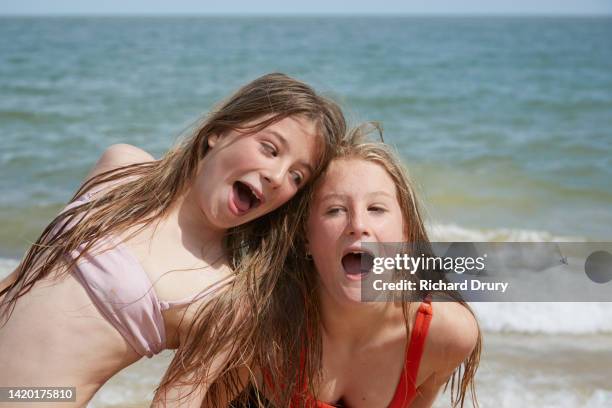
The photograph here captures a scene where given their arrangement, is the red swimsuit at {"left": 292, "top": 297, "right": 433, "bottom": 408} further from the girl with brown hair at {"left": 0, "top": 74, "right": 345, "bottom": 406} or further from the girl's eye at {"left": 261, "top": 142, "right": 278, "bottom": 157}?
the girl's eye at {"left": 261, "top": 142, "right": 278, "bottom": 157}

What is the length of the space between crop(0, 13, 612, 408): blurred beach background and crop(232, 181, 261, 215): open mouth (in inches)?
21.6

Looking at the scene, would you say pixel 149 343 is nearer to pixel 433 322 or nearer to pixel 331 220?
pixel 331 220

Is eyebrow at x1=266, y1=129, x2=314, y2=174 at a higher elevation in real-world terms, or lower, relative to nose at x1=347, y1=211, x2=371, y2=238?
higher

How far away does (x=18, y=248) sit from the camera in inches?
230

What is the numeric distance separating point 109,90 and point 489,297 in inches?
396

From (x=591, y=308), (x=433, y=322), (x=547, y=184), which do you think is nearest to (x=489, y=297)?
(x=591, y=308)

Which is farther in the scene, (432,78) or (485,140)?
(432,78)

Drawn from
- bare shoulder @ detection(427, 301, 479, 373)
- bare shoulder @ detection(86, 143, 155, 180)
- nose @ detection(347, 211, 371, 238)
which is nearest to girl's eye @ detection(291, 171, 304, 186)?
nose @ detection(347, 211, 371, 238)

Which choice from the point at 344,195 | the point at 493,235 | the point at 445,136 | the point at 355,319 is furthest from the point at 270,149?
the point at 445,136

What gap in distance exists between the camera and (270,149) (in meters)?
2.78

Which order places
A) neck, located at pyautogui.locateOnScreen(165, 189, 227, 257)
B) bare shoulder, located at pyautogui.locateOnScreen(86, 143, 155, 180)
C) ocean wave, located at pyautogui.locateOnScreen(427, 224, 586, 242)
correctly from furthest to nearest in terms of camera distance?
1. ocean wave, located at pyautogui.locateOnScreen(427, 224, 586, 242)
2. bare shoulder, located at pyautogui.locateOnScreen(86, 143, 155, 180)
3. neck, located at pyautogui.locateOnScreen(165, 189, 227, 257)

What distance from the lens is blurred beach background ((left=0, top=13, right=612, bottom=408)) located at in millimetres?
4148

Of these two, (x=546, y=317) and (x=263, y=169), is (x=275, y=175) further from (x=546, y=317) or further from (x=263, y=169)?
(x=546, y=317)

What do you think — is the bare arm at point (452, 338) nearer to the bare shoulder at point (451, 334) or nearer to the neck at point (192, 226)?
the bare shoulder at point (451, 334)
